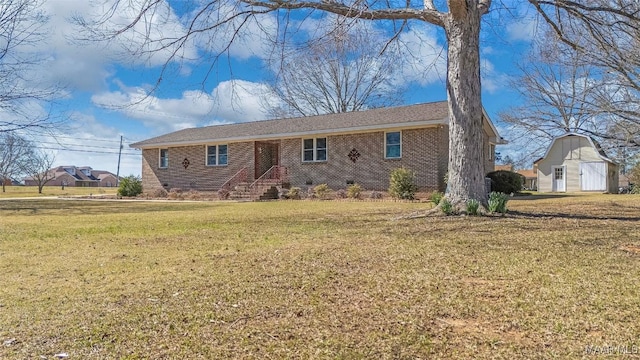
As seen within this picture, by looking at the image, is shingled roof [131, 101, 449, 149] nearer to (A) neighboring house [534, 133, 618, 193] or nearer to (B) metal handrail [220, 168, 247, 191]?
(B) metal handrail [220, 168, 247, 191]

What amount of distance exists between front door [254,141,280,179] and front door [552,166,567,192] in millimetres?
20413

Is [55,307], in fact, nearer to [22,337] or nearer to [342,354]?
[22,337]

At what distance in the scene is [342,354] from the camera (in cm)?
223

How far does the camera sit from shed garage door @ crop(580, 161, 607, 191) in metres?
28.4

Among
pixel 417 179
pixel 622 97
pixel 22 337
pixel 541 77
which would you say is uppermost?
pixel 541 77

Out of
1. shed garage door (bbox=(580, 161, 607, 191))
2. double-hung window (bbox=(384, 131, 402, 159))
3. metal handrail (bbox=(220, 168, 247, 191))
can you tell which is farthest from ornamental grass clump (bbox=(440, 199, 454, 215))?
shed garage door (bbox=(580, 161, 607, 191))

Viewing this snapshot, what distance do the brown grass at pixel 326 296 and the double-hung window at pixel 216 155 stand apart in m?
18.0

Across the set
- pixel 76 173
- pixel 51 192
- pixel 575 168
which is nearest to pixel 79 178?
pixel 76 173

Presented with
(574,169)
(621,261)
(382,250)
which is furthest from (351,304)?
(574,169)

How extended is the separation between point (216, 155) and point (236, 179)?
302 cm

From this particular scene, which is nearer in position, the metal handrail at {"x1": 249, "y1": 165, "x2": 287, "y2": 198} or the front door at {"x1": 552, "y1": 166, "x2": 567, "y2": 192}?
the metal handrail at {"x1": 249, "y1": 165, "x2": 287, "y2": 198}

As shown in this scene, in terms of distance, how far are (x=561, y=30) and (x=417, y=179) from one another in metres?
8.39

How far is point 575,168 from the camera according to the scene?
96.7 feet

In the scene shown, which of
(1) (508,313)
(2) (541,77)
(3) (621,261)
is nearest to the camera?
(1) (508,313)
